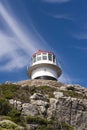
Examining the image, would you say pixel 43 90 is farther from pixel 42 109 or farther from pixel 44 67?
pixel 44 67

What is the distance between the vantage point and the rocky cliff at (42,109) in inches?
1168

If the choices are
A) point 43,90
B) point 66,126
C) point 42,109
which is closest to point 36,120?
point 66,126

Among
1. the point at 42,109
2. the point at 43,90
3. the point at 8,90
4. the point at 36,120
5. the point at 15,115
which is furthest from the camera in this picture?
the point at 43,90

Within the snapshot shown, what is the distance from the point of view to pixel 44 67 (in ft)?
169

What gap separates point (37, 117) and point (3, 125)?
16.1ft

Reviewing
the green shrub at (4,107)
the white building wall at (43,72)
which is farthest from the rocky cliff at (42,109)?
the white building wall at (43,72)

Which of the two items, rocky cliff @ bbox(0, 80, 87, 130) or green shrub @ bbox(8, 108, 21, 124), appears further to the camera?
rocky cliff @ bbox(0, 80, 87, 130)

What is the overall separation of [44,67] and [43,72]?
2.62 ft

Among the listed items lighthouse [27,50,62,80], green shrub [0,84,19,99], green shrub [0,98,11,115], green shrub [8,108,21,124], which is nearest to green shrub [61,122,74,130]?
green shrub [8,108,21,124]

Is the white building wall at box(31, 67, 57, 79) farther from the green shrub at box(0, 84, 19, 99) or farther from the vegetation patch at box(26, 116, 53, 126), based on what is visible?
the vegetation patch at box(26, 116, 53, 126)

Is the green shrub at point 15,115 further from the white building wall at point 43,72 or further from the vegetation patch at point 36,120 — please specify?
the white building wall at point 43,72

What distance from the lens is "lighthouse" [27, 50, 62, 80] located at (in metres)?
51.0

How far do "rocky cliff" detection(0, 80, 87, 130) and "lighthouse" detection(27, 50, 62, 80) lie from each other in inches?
497

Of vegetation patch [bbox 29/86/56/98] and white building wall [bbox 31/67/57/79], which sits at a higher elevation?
white building wall [bbox 31/67/57/79]
